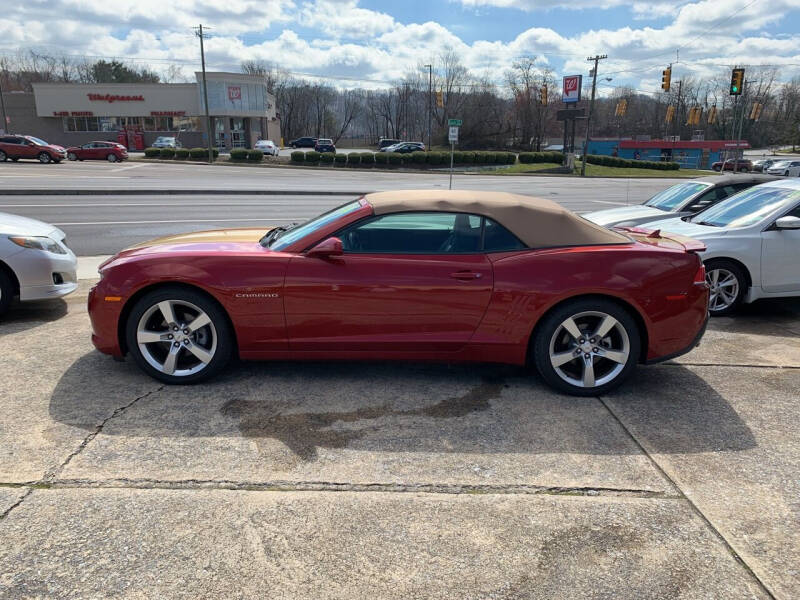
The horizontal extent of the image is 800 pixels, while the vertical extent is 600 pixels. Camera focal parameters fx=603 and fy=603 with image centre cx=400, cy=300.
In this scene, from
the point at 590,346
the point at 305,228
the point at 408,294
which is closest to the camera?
the point at 408,294

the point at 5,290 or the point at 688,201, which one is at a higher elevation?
the point at 688,201

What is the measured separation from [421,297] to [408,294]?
9cm

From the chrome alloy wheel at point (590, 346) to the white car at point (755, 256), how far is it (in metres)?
2.71

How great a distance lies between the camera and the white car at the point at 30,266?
571 centimetres

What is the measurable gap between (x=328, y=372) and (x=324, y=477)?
1.52 m

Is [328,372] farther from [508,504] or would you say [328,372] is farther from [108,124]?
[108,124]

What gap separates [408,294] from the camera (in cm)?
413

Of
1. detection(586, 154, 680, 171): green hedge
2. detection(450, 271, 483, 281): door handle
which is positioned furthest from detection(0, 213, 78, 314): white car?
detection(586, 154, 680, 171): green hedge

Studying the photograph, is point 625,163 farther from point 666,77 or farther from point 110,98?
point 110,98

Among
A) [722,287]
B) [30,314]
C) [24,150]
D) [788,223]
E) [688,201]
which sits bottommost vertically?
[30,314]

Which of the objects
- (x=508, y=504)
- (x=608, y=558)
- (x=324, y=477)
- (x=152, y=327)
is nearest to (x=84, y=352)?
(x=152, y=327)

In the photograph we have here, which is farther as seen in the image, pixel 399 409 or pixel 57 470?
pixel 399 409

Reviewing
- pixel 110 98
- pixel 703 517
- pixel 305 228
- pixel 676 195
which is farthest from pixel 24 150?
pixel 703 517

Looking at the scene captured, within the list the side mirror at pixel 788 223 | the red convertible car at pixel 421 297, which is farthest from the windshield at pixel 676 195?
the red convertible car at pixel 421 297
